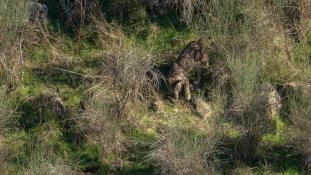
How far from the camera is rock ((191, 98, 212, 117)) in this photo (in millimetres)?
8798

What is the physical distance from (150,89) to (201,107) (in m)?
0.64

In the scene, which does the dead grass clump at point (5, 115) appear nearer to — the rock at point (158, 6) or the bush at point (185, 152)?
the bush at point (185, 152)

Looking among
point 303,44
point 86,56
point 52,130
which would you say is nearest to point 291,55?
point 303,44

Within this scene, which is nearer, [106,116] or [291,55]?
[106,116]

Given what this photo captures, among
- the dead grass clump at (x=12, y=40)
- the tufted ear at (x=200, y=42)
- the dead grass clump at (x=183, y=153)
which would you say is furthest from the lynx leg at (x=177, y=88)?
the dead grass clump at (x=12, y=40)

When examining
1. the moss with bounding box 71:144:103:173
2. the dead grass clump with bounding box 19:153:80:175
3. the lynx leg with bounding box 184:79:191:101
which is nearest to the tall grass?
the moss with bounding box 71:144:103:173

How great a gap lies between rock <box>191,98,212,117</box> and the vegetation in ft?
0.19

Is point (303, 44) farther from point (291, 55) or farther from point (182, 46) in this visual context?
point (182, 46)

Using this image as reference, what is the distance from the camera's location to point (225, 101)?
27.7 ft

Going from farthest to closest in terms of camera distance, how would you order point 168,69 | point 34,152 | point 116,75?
point 168,69 < point 116,75 < point 34,152

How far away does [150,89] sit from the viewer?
8.94m

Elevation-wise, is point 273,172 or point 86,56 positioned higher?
point 86,56

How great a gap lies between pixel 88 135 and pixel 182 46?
2016 mm

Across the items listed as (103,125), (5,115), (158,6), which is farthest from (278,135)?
(5,115)
